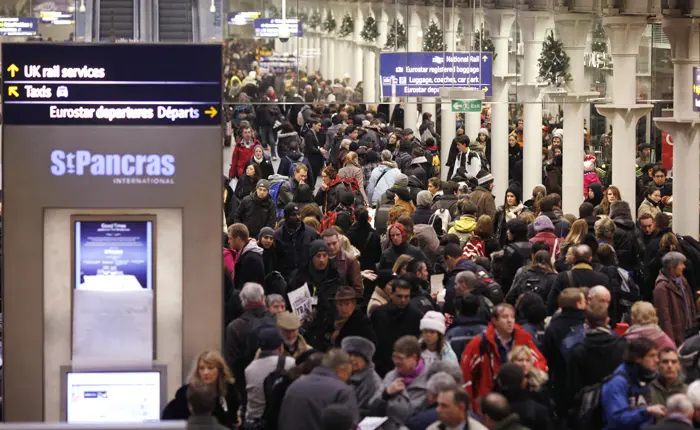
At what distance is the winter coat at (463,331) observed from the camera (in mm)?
11492

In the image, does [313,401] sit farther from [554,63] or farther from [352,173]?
[554,63]

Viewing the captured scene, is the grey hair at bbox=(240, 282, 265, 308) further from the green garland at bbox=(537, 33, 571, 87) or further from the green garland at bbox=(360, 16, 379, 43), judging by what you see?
the green garland at bbox=(360, 16, 379, 43)

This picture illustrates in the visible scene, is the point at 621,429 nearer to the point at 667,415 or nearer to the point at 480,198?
the point at 667,415

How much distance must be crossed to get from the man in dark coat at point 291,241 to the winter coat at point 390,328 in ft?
10.3

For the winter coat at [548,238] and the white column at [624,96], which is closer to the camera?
the winter coat at [548,238]

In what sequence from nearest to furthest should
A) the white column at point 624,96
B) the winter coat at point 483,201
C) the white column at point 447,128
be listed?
the winter coat at point 483,201 < the white column at point 624,96 < the white column at point 447,128

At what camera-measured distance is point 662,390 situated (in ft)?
32.9

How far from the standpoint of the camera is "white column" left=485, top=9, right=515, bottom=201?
30438 mm

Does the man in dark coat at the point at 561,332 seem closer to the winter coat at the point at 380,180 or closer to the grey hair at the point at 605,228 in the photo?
the grey hair at the point at 605,228

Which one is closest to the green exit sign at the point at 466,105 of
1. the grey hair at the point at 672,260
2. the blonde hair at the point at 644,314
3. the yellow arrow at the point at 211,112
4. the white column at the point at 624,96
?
the white column at the point at 624,96

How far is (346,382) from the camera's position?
1010 cm

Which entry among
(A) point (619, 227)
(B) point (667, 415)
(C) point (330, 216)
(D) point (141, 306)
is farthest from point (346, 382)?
(C) point (330, 216)

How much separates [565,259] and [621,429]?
191 inches

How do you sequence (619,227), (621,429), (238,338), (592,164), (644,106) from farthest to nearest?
(592,164) < (644,106) < (619,227) < (238,338) < (621,429)
